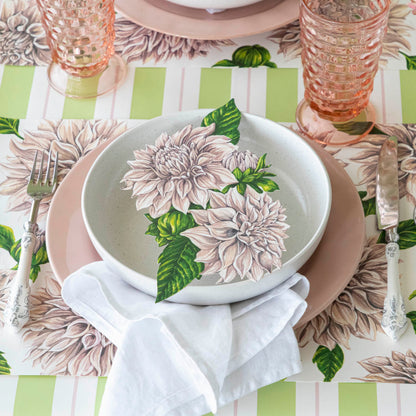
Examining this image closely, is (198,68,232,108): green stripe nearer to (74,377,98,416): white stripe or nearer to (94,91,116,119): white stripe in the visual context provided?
(94,91,116,119): white stripe

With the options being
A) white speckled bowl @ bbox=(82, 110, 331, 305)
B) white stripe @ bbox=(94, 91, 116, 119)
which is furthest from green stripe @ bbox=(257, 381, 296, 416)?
white stripe @ bbox=(94, 91, 116, 119)

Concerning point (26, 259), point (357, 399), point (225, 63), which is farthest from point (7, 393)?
point (225, 63)

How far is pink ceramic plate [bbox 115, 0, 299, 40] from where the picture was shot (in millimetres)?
1003

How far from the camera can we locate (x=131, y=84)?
102cm

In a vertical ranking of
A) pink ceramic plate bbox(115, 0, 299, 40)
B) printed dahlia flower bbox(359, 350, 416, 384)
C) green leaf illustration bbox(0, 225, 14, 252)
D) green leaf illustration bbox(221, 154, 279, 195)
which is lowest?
printed dahlia flower bbox(359, 350, 416, 384)

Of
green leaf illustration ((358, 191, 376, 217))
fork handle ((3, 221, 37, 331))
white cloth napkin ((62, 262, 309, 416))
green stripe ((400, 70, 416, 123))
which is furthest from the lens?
green stripe ((400, 70, 416, 123))

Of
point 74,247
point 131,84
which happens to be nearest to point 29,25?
point 131,84

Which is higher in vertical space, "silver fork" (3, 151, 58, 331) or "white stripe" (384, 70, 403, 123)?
"white stripe" (384, 70, 403, 123)

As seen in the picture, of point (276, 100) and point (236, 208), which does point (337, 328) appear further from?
point (276, 100)

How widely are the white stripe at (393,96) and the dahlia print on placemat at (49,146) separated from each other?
38cm

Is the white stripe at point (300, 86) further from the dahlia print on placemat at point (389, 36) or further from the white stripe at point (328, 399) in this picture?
the white stripe at point (328, 399)

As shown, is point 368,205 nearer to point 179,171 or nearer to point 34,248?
point 179,171

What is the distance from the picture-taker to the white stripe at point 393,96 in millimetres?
964

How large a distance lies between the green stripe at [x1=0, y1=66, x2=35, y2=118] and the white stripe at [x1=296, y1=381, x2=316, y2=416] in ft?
1.78
